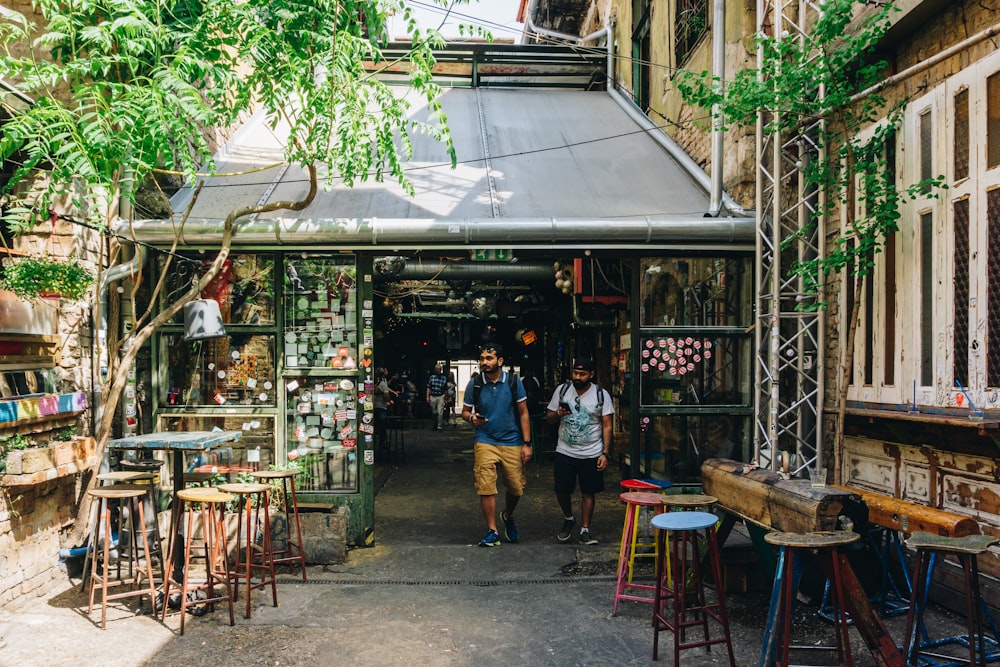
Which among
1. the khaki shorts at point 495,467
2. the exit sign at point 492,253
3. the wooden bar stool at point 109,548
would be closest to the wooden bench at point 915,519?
the khaki shorts at point 495,467

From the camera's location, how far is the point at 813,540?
3.90 metres

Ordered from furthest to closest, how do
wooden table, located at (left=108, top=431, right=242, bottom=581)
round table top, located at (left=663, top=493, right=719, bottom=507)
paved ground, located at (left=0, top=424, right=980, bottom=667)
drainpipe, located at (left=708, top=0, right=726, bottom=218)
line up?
drainpipe, located at (left=708, top=0, right=726, bottom=218), wooden table, located at (left=108, top=431, right=242, bottom=581), round table top, located at (left=663, top=493, right=719, bottom=507), paved ground, located at (left=0, top=424, right=980, bottom=667)

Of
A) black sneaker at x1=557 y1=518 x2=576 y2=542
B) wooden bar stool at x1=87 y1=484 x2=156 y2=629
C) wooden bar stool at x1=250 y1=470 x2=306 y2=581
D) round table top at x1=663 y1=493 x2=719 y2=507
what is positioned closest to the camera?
round table top at x1=663 y1=493 x2=719 y2=507

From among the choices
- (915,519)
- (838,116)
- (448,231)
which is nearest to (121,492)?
(448,231)

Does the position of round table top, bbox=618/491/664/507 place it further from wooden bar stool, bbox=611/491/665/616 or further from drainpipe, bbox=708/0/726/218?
drainpipe, bbox=708/0/726/218

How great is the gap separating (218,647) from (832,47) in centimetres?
698

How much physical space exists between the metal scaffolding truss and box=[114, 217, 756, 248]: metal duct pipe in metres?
0.40

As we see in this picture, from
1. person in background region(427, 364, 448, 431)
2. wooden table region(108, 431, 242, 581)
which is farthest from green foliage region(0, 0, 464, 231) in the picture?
person in background region(427, 364, 448, 431)

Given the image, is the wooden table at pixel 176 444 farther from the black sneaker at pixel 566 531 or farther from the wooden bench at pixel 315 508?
the black sneaker at pixel 566 531

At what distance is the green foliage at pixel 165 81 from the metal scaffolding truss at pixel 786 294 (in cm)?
315

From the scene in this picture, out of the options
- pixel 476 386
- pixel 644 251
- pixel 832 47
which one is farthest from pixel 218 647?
pixel 832 47

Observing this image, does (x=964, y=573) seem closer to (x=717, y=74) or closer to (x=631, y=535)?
(x=631, y=535)

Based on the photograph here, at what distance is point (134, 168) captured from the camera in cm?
563

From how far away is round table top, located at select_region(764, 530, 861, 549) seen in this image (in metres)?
3.81
